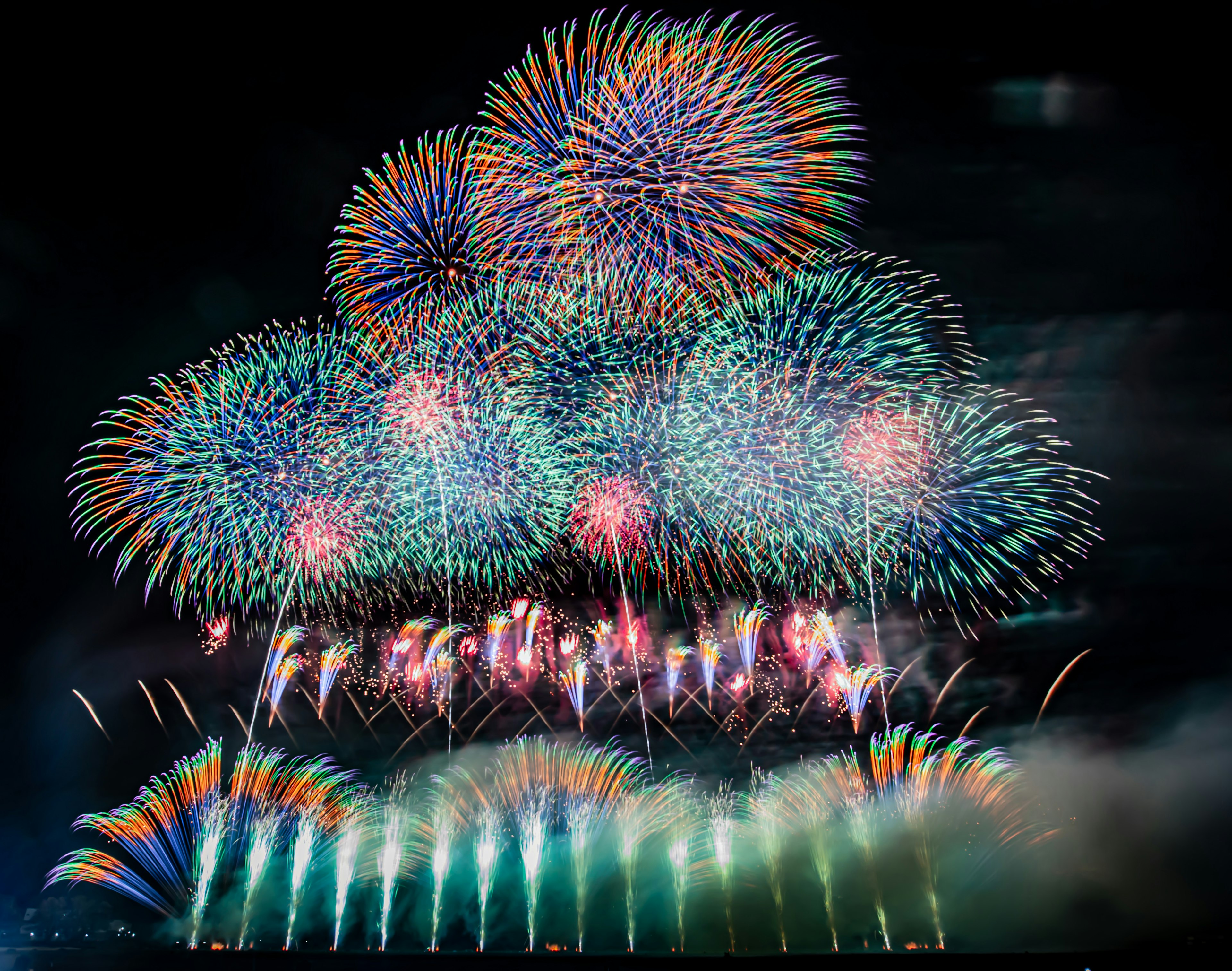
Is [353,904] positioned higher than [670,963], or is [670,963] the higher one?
[353,904]

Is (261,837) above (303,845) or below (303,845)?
below

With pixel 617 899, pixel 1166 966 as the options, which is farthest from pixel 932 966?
pixel 617 899

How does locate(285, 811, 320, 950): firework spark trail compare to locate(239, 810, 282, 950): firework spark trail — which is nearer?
locate(239, 810, 282, 950): firework spark trail

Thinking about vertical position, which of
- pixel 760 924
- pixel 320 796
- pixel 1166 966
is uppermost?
pixel 320 796

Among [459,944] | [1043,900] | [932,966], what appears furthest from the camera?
[1043,900]

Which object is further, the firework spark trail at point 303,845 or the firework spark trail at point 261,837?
the firework spark trail at point 303,845

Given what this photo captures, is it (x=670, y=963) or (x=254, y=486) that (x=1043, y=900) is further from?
(x=254, y=486)

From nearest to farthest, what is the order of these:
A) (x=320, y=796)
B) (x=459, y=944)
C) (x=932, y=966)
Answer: (x=320, y=796) → (x=932, y=966) → (x=459, y=944)

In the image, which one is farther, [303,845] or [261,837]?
[303,845]
